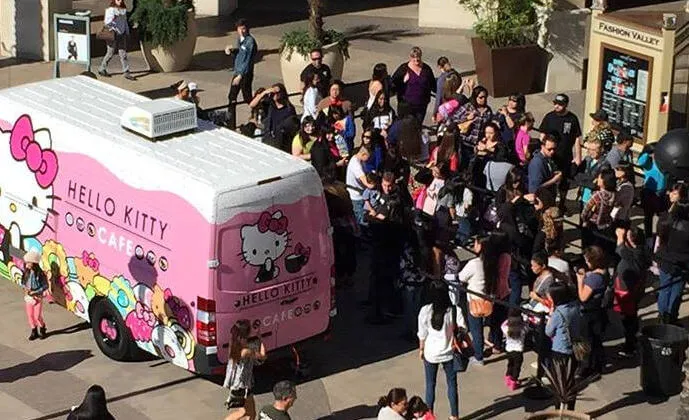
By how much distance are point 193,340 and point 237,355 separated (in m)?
0.75

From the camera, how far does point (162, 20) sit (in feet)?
89.0

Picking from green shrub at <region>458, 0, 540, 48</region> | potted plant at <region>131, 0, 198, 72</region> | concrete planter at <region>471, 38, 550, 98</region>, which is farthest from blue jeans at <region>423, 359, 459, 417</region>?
potted plant at <region>131, 0, 198, 72</region>

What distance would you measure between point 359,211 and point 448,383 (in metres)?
3.77

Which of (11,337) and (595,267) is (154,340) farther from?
(595,267)

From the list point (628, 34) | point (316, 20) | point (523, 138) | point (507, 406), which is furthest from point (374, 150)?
point (316, 20)

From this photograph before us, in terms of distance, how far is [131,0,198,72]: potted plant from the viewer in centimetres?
2709

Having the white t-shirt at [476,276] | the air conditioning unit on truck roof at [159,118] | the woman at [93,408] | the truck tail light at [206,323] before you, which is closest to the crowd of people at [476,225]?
the white t-shirt at [476,276]

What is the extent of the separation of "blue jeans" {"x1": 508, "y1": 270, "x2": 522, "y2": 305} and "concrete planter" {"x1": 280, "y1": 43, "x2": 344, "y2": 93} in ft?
30.6

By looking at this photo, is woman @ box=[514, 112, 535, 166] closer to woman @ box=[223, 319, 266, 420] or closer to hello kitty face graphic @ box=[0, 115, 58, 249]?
woman @ box=[223, 319, 266, 420]

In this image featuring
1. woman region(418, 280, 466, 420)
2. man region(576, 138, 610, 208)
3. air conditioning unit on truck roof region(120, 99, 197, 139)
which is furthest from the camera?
man region(576, 138, 610, 208)

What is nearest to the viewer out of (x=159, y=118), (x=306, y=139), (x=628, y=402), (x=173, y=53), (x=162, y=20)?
(x=628, y=402)

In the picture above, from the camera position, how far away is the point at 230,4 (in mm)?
32500

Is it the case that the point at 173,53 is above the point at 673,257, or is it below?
above

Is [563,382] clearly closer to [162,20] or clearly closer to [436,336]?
[436,336]
